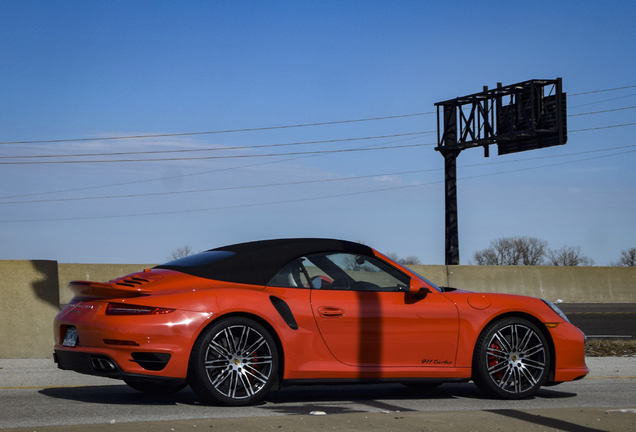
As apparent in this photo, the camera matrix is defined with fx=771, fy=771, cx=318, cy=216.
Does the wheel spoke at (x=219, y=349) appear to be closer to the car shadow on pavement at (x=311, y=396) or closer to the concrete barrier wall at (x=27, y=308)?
the car shadow on pavement at (x=311, y=396)

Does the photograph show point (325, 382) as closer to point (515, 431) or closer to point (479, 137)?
point (515, 431)

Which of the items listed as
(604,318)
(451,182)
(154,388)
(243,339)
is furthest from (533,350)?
(451,182)

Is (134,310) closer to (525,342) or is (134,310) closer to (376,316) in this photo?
(376,316)

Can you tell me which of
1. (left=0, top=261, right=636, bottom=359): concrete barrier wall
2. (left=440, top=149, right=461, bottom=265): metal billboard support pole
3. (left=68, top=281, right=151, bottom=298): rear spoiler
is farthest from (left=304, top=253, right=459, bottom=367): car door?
(left=440, top=149, right=461, bottom=265): metal billboard support pole

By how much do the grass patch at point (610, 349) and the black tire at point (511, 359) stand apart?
4.69 m

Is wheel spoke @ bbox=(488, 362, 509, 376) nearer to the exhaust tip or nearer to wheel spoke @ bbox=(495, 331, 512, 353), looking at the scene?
wheel spoke @ bbox=(495, 331, 512, 353)

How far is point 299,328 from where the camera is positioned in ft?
20.5

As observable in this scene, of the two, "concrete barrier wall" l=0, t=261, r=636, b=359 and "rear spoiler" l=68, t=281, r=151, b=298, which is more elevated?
"rear spoiler" l=68, t=281, r=151, b=298

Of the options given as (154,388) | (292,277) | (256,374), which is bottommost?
(154,388)

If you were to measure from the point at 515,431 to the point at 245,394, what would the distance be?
211cm

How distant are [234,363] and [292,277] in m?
0.91

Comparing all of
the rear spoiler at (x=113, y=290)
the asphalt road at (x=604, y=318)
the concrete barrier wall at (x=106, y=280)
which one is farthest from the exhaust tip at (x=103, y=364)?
the asphalt road at (x=604, y=318)

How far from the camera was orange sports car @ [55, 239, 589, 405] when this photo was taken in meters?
5.89

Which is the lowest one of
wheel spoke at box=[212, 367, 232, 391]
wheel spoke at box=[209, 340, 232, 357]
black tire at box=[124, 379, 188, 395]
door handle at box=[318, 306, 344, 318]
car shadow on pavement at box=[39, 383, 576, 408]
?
car shadow on pavement at box=[39, 383, 576, 408]
